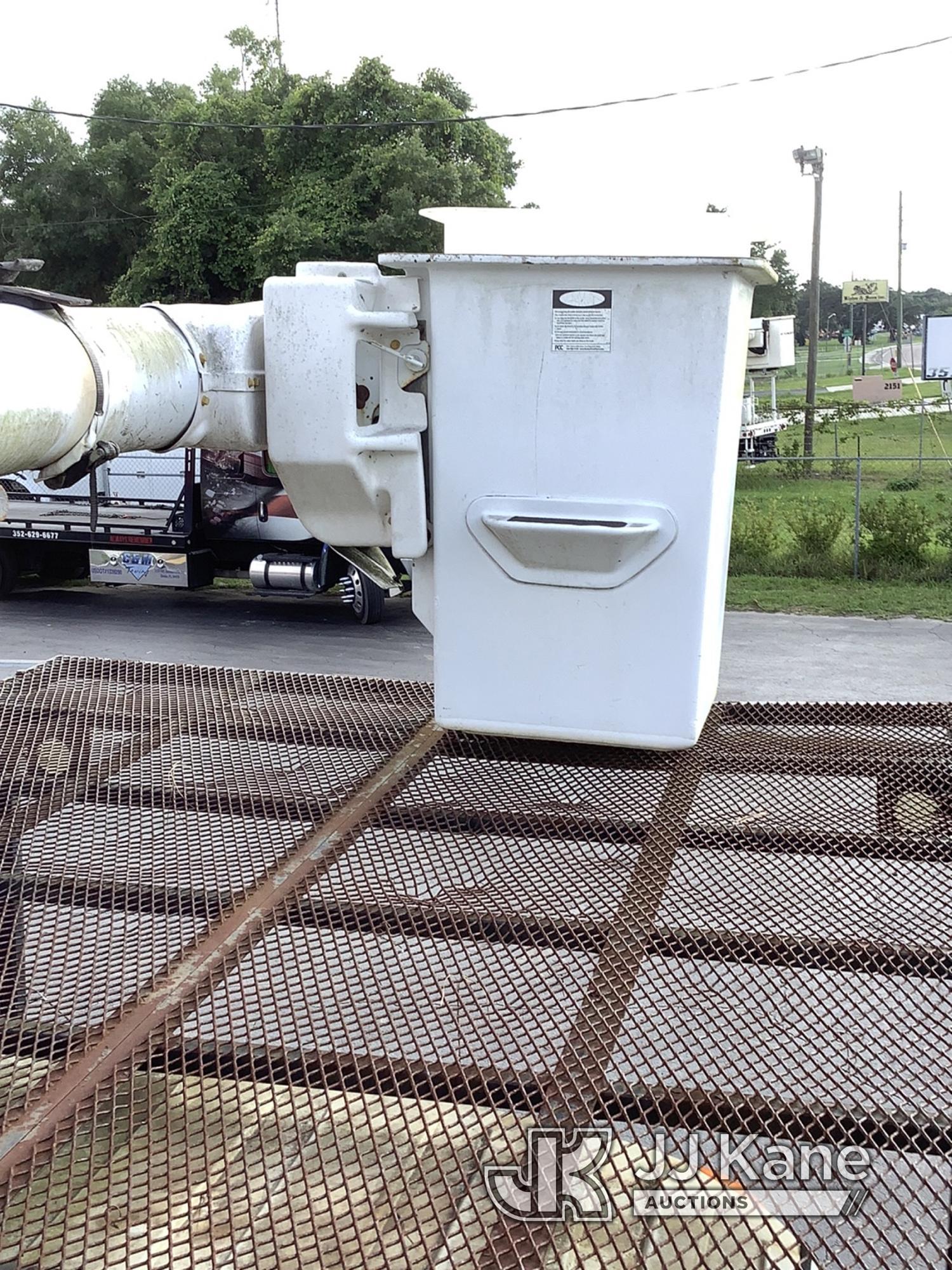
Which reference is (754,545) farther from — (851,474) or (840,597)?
(851,474)

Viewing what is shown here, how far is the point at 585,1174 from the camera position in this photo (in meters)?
1.55

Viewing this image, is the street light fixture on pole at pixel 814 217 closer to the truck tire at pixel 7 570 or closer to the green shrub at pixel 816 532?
the green shrub at pixel 816 532

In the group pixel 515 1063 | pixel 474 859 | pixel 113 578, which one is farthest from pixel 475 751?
pixel 113 578

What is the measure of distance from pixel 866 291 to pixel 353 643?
3357 centimetres

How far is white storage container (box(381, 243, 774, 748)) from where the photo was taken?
259cm

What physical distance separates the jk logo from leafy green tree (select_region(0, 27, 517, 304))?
17216mm

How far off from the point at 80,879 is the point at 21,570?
36.7 ft

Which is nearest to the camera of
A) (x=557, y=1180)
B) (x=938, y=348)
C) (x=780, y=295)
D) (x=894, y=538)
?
(x=557, y=1180)

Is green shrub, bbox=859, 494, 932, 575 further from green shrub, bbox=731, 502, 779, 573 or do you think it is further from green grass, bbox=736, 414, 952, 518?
green shrub, bbox=731, 502, 779, 573

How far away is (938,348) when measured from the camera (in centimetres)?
2598

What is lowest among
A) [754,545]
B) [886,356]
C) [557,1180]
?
[754,545]

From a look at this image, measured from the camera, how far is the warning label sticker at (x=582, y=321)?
2584mm

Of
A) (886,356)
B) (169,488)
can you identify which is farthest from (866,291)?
(169,488)

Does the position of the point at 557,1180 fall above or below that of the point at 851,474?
above
